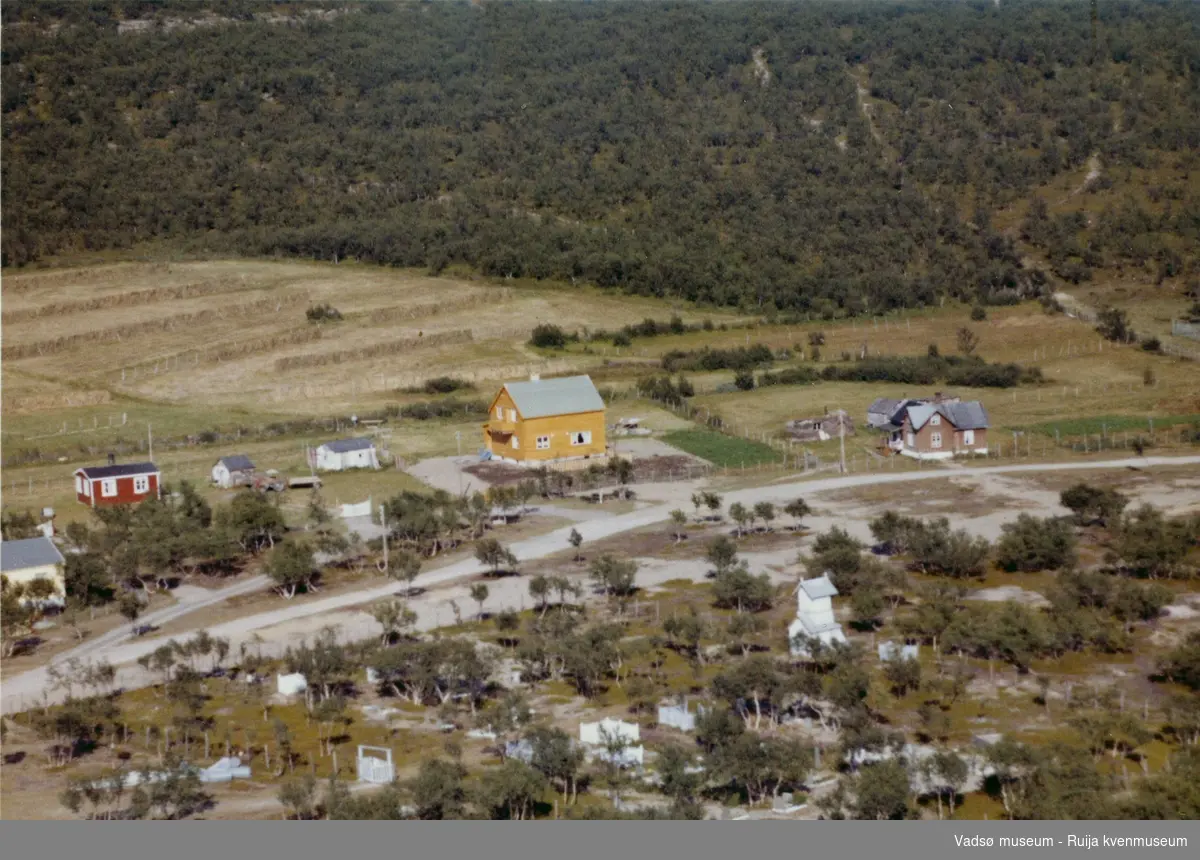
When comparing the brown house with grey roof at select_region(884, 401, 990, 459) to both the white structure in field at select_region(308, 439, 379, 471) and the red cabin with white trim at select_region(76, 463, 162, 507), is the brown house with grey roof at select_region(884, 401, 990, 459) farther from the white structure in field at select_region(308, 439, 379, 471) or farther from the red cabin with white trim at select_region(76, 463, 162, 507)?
the red cabin with white trim at select_region(76, 463, 162, 507)

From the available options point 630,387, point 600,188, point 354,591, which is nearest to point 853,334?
point 630,387

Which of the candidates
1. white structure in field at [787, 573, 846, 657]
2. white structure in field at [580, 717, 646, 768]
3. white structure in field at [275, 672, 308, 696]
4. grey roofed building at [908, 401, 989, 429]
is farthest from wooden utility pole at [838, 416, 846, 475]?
white structure in field at [580, 717, 646, 768]

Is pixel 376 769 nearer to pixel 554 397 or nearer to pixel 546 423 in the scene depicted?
pixel 546 423

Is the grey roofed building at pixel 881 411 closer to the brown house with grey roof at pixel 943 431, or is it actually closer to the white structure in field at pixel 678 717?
the brown house with grey roof at pixel 943 431

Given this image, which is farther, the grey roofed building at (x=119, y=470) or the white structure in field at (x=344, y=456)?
the white structure in field at (x=344, y=456)

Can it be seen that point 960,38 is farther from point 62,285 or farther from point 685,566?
point 685,566

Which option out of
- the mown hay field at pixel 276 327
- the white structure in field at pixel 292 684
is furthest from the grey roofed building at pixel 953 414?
the white structure in field at pixel 292 684

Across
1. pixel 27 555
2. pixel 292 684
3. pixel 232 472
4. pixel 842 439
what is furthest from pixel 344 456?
pixel 292 684
